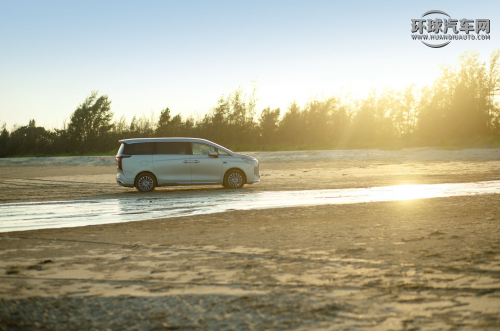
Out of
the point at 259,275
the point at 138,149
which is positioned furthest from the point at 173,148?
the point at 259,275

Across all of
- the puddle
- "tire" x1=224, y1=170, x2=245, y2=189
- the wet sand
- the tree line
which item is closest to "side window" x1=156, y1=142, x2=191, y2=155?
"tire" x1=224, y1=170, x2=245, y2=189

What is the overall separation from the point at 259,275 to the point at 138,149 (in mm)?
11415

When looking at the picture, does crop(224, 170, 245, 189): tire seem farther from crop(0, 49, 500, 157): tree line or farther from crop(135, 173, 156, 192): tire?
crop(0, 49, 500, 157): tree line

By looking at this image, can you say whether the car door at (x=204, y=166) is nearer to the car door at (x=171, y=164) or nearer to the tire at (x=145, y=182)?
the car door at (x=171, y=164)

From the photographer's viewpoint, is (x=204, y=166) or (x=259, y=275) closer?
(x=259, y=275)

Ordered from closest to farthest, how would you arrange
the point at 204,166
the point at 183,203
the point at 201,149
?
the point at 183,203 → the point at 204,166 → the point at 201,149

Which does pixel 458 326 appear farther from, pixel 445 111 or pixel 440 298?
pixel 445 111

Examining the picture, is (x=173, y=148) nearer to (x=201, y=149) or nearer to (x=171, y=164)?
(x=171, y=164)

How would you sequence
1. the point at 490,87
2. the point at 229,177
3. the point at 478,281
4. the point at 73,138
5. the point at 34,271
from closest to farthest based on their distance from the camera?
the point at 478,281
the point at 34,271
the point at 229,177
the point at 490,87
the point at 73,138

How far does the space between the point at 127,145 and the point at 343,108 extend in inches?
1582

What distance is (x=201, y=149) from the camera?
15.8 metres

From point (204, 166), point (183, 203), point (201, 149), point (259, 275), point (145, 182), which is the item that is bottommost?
point (259, 275)

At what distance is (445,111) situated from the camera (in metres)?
44.5

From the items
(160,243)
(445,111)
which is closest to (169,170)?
(160,243)
